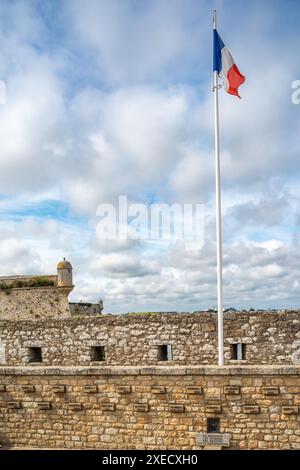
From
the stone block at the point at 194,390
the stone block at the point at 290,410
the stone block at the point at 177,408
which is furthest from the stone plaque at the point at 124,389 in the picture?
the stone block at the point at 290,410

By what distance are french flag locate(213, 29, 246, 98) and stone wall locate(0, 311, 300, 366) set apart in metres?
5.73

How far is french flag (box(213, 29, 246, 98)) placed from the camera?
12141mm

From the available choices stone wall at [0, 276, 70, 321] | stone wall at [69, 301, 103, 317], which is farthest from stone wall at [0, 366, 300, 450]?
stone wall at [69, 301, 103, 317]

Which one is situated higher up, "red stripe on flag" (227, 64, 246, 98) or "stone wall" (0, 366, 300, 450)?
"red stripe on flag" (227, 64, 246, 98)

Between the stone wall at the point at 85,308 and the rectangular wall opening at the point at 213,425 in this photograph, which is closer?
the rectangular wall opening at the point at 213,425

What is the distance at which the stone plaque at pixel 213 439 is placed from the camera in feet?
30.8

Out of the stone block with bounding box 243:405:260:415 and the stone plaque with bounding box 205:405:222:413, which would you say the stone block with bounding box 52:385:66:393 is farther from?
the stone block with bounding box 243:405:260:415

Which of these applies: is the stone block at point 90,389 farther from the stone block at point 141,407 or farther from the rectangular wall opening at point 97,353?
the rectangular wall opening at point 97,353

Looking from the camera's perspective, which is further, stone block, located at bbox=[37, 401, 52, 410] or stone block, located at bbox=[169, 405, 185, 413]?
stone block, located at bbox=[37, 401, 52, 410]

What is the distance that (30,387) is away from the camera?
34.4 feet

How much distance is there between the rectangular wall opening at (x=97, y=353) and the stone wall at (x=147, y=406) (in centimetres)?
416
